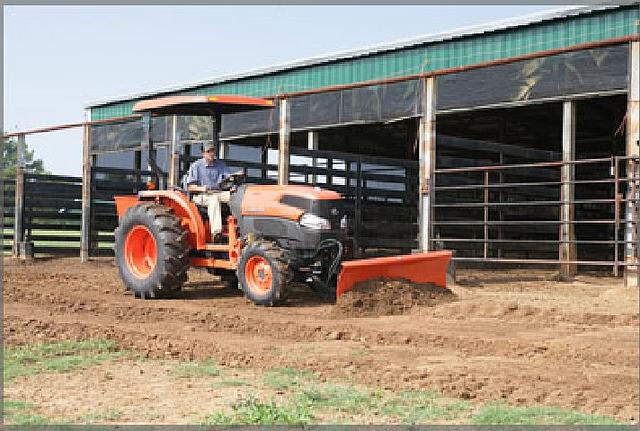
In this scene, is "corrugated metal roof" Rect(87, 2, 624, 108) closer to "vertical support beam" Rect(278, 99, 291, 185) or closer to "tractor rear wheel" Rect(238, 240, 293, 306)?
"vertical support beam" Rect(278, 99, 291, 185)

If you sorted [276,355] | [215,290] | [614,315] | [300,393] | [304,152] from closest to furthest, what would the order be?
1. [300,393]
2. [276,355]
3. [614,315]
4. [215,290]
5. [304,152]

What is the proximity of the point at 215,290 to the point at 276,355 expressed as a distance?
4710 mm

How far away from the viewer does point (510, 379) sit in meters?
4.86

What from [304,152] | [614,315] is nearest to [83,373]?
[614,315]

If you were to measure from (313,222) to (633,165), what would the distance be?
376cm

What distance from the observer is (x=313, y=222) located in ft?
27.7

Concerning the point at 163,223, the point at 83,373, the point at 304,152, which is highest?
the point at 304,152

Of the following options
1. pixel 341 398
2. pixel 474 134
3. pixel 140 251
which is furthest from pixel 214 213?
pixel 474 134

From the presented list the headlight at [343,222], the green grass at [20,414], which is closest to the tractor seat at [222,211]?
the headlight at [343,222]

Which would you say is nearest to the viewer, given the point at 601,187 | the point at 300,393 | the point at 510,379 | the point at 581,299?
the point at 300,393

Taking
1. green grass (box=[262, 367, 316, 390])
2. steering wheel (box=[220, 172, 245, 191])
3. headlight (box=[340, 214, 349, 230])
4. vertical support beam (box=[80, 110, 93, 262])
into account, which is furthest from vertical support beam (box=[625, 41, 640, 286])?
vertical support beam (box=[80, 110, 93, 262])

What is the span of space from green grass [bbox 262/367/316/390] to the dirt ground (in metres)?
0.13

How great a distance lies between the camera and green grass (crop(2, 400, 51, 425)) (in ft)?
13.0

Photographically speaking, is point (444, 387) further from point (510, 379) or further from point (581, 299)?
point (581, 299)
